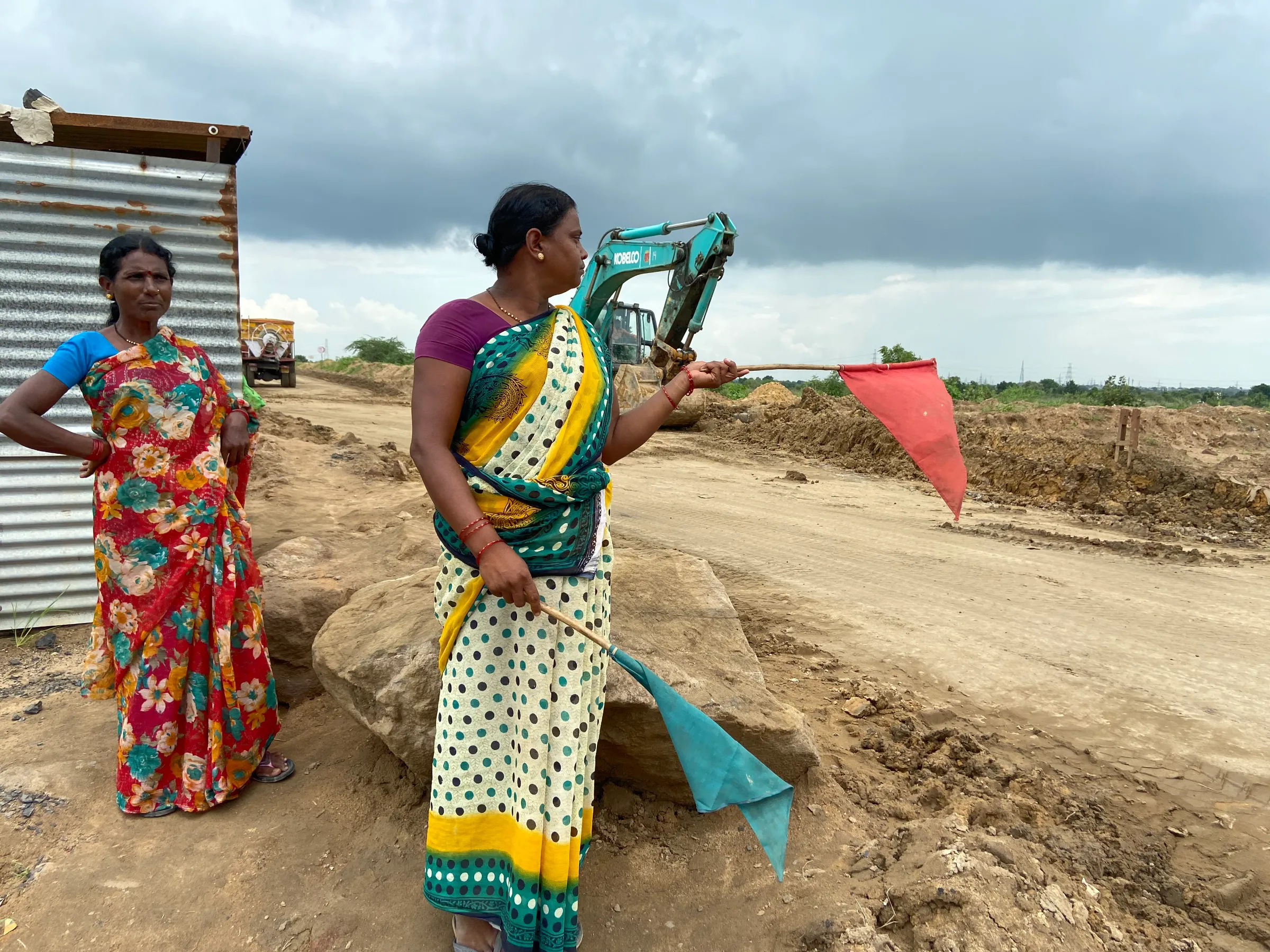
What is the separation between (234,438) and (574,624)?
1.55m

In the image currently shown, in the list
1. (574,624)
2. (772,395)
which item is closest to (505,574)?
(574,624)

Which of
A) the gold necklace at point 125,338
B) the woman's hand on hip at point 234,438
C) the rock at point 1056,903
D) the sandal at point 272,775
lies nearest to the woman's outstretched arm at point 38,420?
the gold necklace at point 125,338

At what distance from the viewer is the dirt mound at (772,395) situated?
1845 centimetres

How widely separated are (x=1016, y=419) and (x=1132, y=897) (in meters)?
13.5

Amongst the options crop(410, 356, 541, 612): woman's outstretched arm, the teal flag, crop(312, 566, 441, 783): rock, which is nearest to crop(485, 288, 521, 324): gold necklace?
crop(410, 356, 541, 612): woman's outstretched arm

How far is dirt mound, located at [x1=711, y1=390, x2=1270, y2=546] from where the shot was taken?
857 centimetres

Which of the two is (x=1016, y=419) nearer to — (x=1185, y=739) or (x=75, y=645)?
(x=1185, y=739)

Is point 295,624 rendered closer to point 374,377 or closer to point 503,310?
point 503,310

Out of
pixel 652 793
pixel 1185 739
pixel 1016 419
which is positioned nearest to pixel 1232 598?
pixel 1185 739

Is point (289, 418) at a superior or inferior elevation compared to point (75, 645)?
superior


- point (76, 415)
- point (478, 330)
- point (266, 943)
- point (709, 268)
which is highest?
point (709, 268)

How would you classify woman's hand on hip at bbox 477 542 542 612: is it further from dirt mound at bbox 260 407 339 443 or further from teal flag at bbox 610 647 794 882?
dirt mound at bbox 260 407 339 443

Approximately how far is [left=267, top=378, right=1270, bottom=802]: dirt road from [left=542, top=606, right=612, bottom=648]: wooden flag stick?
2407mm

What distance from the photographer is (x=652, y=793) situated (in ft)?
8.79
